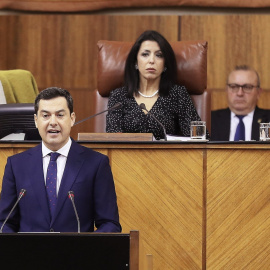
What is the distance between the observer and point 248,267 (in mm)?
2881

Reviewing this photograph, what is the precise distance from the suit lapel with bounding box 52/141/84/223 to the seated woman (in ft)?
4.55

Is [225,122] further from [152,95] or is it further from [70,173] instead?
[70,173]

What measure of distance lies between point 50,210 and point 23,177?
5.1 inches

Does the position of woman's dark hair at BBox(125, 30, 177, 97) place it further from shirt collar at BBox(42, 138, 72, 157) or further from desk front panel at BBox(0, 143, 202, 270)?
shirt collar at BBox(42, 138, 72, 157)

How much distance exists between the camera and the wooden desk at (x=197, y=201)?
2900 millimetres

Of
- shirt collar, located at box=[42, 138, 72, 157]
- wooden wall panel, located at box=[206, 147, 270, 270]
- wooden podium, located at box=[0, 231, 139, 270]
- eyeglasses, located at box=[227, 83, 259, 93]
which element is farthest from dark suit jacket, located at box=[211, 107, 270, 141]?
wooden podium, located at box=[0, 231, 139, 270]

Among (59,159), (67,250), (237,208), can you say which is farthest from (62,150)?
(237,208)

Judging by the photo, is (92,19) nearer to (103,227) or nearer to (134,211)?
(134,211)

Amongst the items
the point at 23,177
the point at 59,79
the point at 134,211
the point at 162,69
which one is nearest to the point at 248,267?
the point at 134,211

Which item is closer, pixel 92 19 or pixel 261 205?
pixel 261 205

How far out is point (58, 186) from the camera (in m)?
2.34

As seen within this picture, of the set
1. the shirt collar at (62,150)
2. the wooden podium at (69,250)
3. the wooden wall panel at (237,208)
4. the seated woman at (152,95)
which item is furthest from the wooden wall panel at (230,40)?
the wooden podium at (69,250)

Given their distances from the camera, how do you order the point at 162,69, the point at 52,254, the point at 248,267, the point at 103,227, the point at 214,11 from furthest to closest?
the point at 214,11, the point at 162,69, the point at 248,267, the point at 103,227, the point at 52,254

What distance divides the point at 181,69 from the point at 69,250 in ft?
7.41
